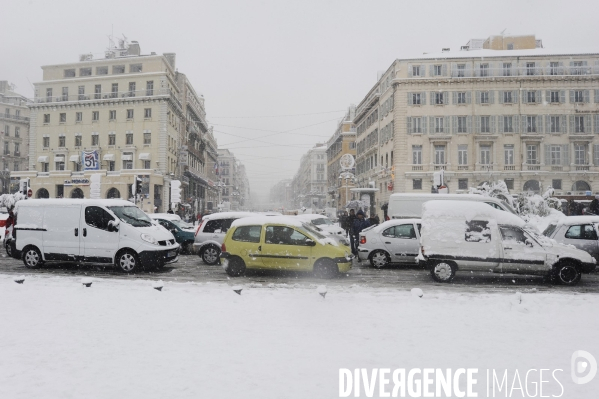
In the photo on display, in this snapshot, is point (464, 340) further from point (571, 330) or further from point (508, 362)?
point (571, 330)

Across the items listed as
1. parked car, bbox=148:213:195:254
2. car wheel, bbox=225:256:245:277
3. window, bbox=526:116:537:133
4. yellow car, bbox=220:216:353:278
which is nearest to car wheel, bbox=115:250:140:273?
yellow car, bbox=220:216:353:278

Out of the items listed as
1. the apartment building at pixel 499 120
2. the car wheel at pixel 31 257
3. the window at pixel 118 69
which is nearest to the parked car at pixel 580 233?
the car wheel at pixel 31 257

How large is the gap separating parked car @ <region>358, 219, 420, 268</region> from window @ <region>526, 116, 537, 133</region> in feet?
123

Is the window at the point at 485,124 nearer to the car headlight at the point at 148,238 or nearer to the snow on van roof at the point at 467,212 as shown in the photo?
the snow on van roof at the point at 467,212

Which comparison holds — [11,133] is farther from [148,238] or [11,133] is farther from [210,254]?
[148,238]

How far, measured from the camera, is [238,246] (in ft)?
37.7

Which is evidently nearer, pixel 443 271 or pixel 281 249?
pixel 443 271

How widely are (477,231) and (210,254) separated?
8.38 metres

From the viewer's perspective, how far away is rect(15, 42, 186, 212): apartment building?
48.0 m

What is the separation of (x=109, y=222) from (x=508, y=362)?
1028 centimetres

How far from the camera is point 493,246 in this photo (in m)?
10.5

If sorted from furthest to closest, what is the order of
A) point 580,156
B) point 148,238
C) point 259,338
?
point 580,156 → point 148,238 → point 259,338

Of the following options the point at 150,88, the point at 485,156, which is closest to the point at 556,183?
the point at 485,156

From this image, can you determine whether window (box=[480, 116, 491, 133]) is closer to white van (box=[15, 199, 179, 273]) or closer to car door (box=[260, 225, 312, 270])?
car door (box=[260, 225, 312, 270])
